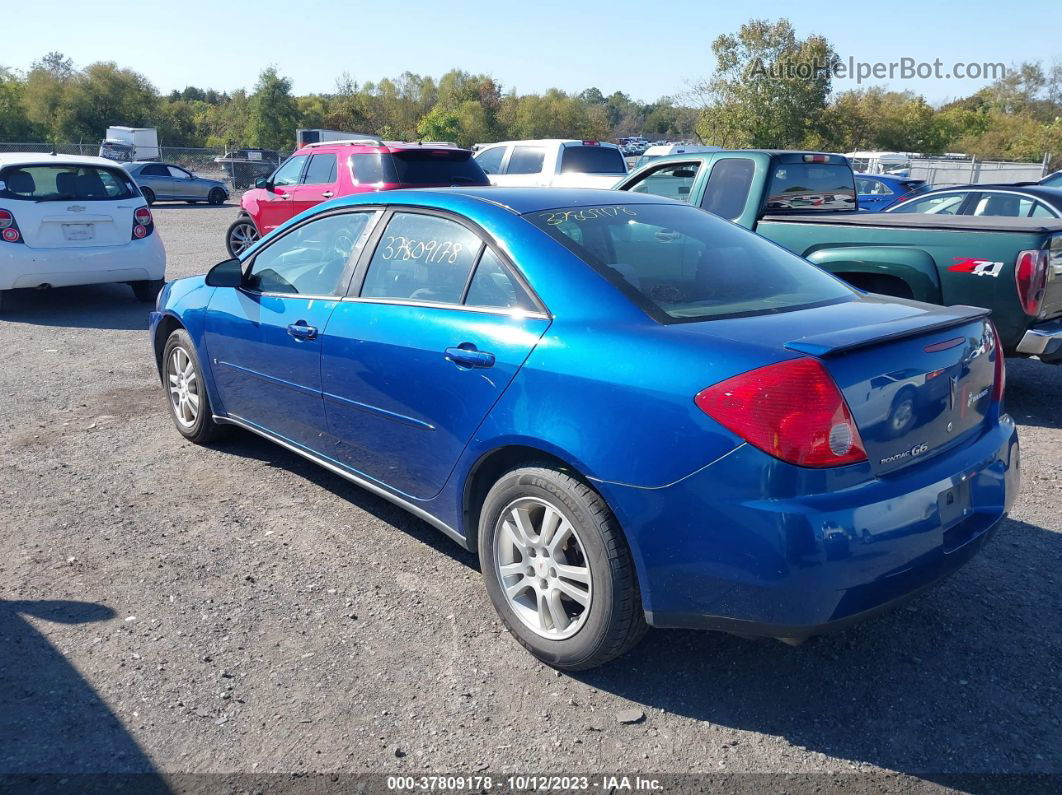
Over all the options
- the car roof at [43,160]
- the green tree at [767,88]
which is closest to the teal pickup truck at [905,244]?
the car roof at [43,160]

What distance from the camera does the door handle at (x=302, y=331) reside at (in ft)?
13.3

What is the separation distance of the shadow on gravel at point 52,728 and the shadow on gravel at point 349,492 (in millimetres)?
1487

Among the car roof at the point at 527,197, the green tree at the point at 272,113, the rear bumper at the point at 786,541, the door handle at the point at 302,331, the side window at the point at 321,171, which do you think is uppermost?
the green tree at the point at 272,113

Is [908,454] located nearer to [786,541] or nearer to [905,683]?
[786,541]

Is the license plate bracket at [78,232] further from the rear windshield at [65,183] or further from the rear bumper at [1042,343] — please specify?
the rear bumper at [1042,343]

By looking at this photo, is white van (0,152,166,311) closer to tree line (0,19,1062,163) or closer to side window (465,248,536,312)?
side window (465,248,536,312)

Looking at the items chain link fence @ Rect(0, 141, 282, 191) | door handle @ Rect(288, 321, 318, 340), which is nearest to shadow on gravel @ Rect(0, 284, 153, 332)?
door handle @ Rect(288, 321, 318, 340)

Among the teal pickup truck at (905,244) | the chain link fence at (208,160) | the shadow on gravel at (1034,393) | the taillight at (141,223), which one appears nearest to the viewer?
the teal pickup truck at (905,244)

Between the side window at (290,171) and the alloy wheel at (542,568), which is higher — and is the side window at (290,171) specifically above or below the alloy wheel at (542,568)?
above

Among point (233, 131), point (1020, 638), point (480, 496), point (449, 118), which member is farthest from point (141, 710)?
point (233, 131)

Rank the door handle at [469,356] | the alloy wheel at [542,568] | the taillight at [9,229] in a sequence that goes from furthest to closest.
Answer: the taillight at [9,229] < the door handle at [469,356] < the alloy wheel at [542,568]

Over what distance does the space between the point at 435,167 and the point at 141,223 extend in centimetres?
358

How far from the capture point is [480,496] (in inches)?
132

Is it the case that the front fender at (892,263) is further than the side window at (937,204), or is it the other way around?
the side window at (937,204)
